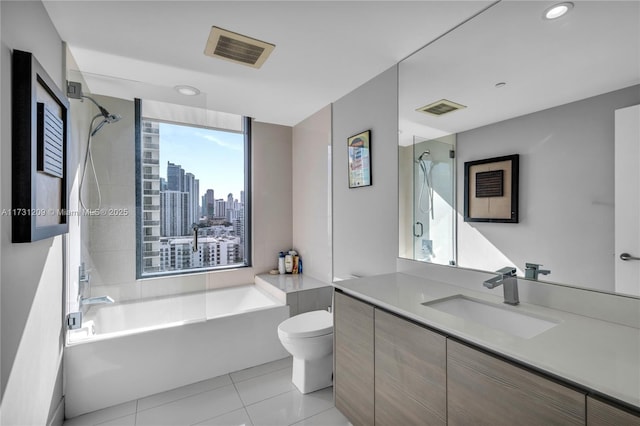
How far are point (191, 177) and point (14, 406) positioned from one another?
184 cm

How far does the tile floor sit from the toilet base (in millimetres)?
43

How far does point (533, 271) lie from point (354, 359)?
101 cm

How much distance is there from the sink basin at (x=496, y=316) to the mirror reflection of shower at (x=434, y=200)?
30 centimetres

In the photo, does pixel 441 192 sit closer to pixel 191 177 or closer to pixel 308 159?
pixel 308 159

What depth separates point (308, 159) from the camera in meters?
3.36

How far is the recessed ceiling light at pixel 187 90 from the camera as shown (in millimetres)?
2529

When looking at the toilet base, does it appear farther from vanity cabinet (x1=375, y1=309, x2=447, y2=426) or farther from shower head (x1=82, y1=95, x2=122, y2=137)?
shower head (x1=82, y1=95, x2=122, y2=137)

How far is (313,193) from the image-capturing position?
10.7 feet

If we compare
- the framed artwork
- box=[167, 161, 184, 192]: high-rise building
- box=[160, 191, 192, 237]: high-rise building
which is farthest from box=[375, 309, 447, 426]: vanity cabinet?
box=[167, 161, 184, 192]: high-rise building

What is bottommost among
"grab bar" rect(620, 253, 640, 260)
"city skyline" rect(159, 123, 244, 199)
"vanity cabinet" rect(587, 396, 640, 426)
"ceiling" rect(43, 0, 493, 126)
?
"vanity cabinet" rect(587, 396, 640, 426)

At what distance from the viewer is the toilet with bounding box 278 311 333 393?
6.80 ft

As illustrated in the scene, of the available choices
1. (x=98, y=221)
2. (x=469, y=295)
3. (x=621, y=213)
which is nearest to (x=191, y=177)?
(x=98, y=221)

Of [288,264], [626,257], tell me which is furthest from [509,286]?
[288,264]

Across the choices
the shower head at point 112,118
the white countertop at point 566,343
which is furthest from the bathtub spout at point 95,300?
A: the white countertop at point 566,343
